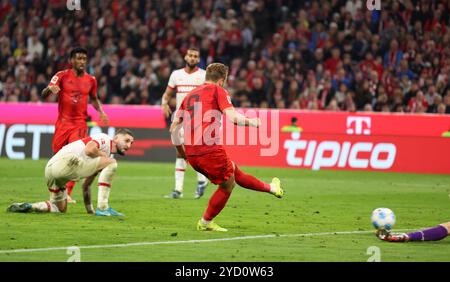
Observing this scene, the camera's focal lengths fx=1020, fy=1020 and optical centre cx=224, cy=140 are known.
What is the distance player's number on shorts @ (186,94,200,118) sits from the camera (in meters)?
12.6

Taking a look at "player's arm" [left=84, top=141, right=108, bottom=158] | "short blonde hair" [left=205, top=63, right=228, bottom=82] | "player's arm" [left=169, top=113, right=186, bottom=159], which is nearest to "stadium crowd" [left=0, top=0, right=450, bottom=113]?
"player's arm" [left=169, top=113, right=186, bottom=159]

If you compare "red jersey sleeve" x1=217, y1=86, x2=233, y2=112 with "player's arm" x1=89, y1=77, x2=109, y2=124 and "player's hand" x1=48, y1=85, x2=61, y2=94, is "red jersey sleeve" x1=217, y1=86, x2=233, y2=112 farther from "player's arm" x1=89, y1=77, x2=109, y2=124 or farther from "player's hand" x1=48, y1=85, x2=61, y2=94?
"player's arm" x1=89, y1=77, x2=109, y2=124

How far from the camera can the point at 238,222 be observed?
13672 millimetres

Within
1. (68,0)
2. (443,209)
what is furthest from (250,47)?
(443,209)

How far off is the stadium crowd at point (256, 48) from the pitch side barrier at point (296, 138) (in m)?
1.68

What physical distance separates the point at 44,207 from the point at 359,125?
35.4 ft

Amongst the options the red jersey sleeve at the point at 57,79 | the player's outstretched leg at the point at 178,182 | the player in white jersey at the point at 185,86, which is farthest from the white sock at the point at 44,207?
the player in white jersey at the point at 185,86

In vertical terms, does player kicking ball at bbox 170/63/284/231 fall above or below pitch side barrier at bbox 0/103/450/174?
above

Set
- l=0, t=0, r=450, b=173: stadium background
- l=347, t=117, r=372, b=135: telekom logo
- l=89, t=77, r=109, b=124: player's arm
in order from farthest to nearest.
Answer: l=0, t=0, r=450, b=173: stadium background < l=347, t=117, r=372, b=135: telekom logo < l=89, t=77, r=109, b=124: player's arm

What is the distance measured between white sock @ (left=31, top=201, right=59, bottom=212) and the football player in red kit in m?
1.91

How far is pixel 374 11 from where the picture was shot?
28266 millimetres

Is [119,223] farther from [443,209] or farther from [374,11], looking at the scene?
[374,11]

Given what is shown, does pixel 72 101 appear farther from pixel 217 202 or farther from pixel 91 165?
pixel 217 202
